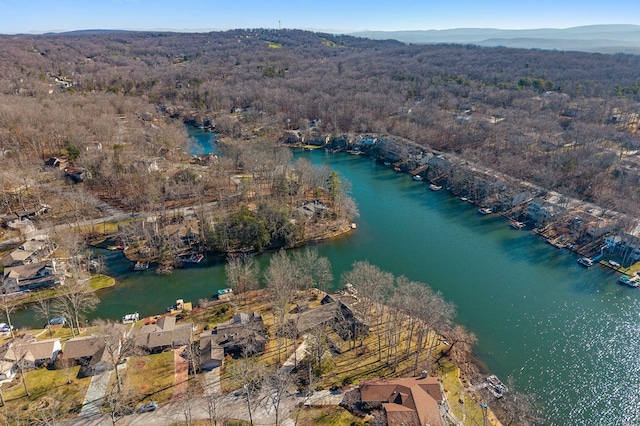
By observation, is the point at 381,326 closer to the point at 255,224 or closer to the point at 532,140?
the point at 255,224

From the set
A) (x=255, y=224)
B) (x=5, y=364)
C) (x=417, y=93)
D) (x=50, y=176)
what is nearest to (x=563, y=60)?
(x=417, y=93)

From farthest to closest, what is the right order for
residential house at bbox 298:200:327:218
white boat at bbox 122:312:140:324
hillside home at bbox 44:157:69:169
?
hillside home at bbox 44:157:69:169 < residential house at bbox 298:200:327:218 < white boat at bbox 122:312:140:324

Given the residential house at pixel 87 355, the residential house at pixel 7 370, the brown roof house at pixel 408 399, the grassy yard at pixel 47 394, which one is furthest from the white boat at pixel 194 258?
the brown roof house at pixel 408 399

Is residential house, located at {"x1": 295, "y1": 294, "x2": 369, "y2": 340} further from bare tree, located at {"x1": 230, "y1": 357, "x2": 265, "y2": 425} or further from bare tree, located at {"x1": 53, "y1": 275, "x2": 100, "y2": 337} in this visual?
bare tree, located at {"x1": 53, "y1": 275, "x2": 100, "y2": 337}

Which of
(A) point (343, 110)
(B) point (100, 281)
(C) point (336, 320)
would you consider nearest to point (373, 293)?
(C) point (336, 320)

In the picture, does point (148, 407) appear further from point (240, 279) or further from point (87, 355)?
point (240, 279)

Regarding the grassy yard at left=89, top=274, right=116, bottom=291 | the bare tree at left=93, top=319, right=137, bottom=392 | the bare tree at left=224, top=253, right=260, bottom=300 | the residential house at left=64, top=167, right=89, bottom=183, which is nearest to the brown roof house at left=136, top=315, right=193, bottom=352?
the bare tree at left=93, top=319, right=137, bottom=392

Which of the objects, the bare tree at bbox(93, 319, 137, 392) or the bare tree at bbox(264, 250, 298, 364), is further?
the bare tree at bbox(264, 250, 298, 364)
